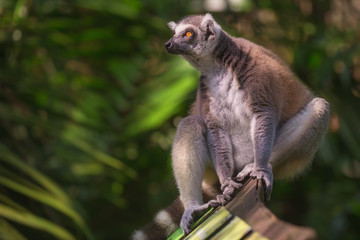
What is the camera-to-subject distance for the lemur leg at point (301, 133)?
3.97m

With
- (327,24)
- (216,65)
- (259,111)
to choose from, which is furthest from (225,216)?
(327,24)

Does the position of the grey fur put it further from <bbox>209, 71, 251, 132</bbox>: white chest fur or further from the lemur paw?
the lemur paw

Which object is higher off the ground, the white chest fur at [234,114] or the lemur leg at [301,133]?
the white chest fur at [234,114]

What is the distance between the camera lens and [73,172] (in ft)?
24.3

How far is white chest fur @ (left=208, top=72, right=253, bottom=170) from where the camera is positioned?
12.7ft

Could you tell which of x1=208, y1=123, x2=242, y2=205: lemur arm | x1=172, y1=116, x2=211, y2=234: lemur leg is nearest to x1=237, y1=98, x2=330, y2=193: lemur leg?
x1=208, y1=123, x2=242, y2=205: lemur arm

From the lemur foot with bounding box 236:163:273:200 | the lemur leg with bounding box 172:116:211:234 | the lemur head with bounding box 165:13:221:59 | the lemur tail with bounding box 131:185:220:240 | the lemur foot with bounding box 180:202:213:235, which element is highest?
the lemur head with bounding box 165:13:221:59

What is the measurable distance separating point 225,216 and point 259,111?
1349 millimetres

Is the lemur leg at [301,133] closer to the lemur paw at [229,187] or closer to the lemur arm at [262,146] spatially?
the lemur arm at [262,146]

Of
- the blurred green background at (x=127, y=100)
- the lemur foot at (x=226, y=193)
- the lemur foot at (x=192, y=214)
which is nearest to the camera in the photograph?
the lemur foot at (x=226, y=193)

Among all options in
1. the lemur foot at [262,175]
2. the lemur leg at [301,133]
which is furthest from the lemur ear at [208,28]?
the lemur foot at [262,175]

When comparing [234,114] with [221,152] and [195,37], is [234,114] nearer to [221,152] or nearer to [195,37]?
[221,152]

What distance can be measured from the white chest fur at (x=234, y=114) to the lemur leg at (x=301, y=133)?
0.74 feet

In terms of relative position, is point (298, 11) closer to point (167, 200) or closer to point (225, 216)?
point (167, 200)
